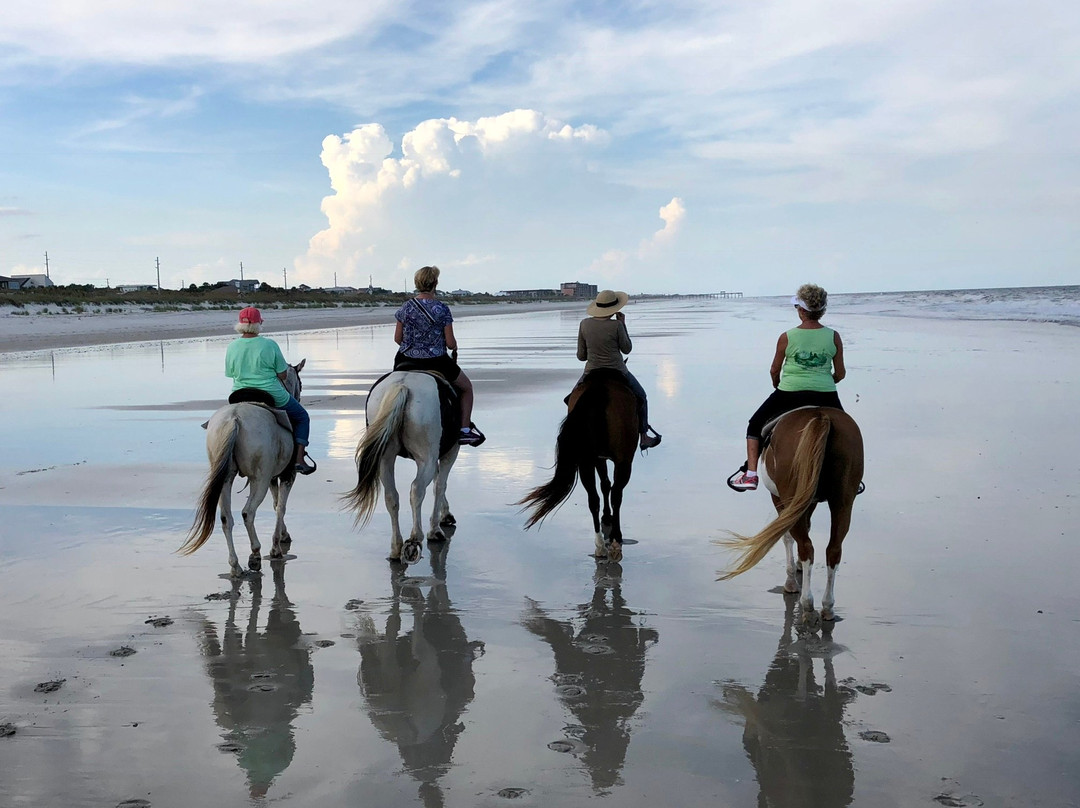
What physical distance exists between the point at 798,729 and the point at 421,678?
1.79 meters

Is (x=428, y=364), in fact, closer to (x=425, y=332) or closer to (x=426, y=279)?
(x=425, y=332)

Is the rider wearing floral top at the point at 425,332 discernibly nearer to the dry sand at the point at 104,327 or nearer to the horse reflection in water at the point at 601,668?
the horse reflection in water at the point at 601,668

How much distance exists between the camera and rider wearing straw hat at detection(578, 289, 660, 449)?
25.2ft

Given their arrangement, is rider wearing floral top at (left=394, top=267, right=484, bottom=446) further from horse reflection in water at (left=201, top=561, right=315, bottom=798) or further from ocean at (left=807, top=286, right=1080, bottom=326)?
ocean at (left=807, top=286, right=1080, bottom=326)

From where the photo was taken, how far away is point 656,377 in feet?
63.4

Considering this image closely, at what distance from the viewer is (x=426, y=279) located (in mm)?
8039

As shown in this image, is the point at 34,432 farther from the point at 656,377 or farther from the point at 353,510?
the point at 656,377

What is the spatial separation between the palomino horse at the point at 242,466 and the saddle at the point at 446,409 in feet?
3.14

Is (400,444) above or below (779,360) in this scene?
below

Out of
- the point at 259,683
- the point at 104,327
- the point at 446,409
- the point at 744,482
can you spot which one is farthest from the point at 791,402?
the point at 104,327

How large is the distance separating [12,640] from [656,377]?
15.1m

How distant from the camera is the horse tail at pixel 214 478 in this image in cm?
659

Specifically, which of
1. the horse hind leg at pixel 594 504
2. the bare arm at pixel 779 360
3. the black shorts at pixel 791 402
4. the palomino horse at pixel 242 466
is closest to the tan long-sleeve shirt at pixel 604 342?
the horse hind leg at pixel 594 504

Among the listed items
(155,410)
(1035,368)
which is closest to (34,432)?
(155,410)
